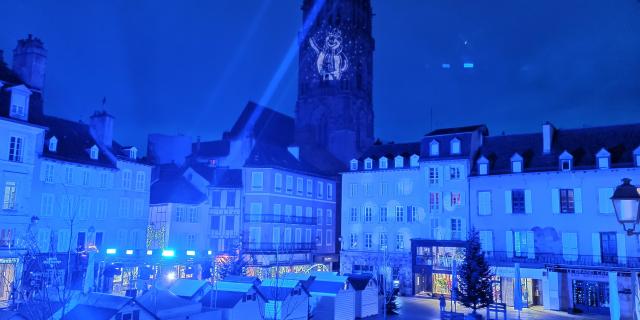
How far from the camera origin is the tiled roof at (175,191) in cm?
4728

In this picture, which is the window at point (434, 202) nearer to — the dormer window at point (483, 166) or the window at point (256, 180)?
the dormer window at point (483, 166)

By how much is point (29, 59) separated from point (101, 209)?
11882 millimetres

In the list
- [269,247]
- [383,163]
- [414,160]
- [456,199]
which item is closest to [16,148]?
[269,247]

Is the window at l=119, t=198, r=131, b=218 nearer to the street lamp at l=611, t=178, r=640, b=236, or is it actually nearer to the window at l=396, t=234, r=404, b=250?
the window at l=396, t=234, r=404, b=250

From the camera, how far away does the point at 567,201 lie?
38.8 metres

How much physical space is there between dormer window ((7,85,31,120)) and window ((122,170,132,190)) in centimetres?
975

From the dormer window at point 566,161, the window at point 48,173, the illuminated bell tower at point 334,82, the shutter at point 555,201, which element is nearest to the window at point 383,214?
the shutter at point 555,201

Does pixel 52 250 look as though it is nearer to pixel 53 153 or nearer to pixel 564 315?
pixel 53 153

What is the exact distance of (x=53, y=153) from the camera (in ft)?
123

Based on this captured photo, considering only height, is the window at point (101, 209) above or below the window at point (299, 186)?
below

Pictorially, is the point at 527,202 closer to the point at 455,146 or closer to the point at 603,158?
the point at 603,158

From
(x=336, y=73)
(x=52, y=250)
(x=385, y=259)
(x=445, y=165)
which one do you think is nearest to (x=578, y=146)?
(x=445, y=165)

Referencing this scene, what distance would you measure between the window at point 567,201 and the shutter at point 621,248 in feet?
11.2

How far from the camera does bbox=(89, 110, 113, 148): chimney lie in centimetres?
4262
